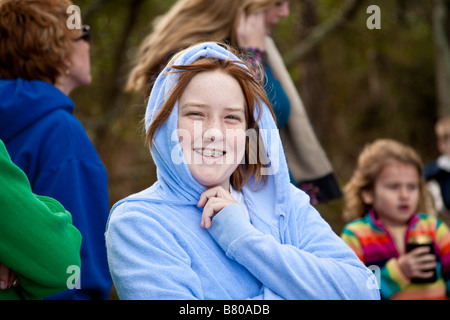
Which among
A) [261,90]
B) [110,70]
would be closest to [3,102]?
[261,90]

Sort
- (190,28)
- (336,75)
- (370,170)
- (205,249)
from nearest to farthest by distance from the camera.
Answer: (205,249) < (190,28) < (370,170) < (336,75)

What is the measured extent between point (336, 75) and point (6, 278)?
9.87 meters

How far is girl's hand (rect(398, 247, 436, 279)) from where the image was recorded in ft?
12.1

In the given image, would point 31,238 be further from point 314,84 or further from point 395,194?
point 314,84

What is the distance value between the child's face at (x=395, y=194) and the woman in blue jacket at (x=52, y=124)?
201cm

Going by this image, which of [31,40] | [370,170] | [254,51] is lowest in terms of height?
[370,170]

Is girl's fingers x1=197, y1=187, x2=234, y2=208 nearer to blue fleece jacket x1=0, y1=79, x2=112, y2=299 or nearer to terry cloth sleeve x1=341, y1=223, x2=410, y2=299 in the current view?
blue fleece jacket x1=0, y1=79, x2=112, y2=299

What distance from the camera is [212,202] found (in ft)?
7.06

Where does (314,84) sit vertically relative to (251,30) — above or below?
below

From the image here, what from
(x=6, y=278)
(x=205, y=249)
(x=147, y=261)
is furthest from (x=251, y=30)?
(x=6, y=278)

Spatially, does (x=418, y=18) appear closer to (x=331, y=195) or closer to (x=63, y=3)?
(x=331, y=195)

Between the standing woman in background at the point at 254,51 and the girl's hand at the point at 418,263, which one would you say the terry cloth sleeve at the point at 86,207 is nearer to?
the standing woman in background at the point at 254,51

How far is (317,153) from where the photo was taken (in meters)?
3.71

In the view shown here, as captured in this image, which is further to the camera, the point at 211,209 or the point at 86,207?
the point at 86,207
